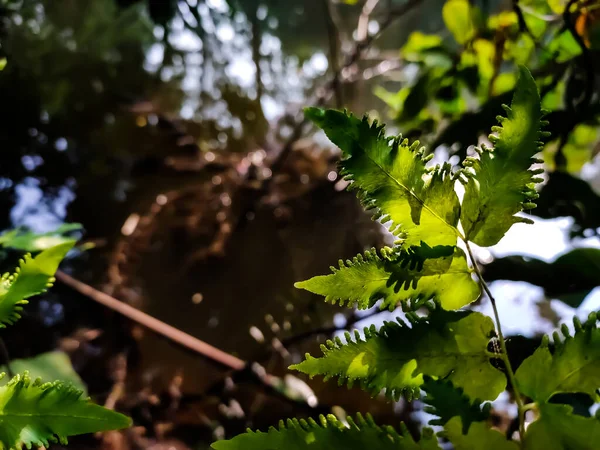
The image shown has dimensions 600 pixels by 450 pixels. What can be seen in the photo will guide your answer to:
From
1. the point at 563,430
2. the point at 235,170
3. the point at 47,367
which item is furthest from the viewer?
the point at 235,170

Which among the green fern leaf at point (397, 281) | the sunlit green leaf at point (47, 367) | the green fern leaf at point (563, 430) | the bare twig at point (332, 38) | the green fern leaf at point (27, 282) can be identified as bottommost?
the green fern leaf at point (563, 430)

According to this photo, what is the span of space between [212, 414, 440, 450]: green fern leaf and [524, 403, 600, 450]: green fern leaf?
0.17 ft

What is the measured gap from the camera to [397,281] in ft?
0.90

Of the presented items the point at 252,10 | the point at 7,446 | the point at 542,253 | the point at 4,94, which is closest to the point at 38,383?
the point at 7,446

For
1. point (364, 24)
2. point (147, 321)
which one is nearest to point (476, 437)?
point (147, 321)

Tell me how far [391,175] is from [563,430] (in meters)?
0.15

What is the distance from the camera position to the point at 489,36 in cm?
76

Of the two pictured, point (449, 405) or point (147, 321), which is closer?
point (449, 405)

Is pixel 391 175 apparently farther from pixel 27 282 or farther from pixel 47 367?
pixel 47 367

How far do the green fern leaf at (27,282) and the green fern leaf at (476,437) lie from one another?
0.91 ft

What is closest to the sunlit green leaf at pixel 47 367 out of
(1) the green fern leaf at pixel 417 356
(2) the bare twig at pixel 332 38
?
(1) the green fern leaf at pixel 417 356

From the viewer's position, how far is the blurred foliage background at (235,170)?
27.4 inches

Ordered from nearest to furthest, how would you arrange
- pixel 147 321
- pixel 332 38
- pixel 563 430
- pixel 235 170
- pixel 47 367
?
1. pixel 563 430
2. pixel 47 367
3. pixel 147 321
4. pixel 235 170
5. pixel 332 38

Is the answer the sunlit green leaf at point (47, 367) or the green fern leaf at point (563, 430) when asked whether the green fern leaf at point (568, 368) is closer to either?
the green fern leaf at point (563, 430)
